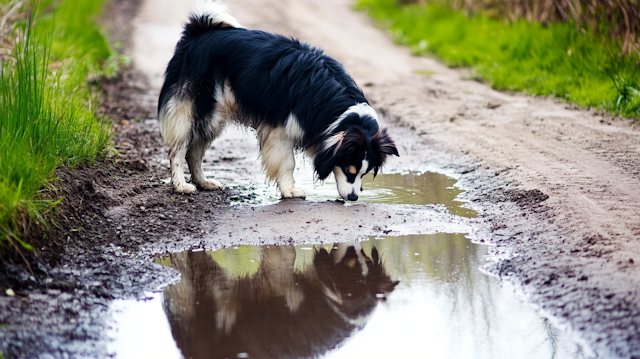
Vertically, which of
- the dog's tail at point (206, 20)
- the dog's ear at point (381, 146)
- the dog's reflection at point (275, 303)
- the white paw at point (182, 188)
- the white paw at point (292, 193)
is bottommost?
the white paw at point (182, 188)

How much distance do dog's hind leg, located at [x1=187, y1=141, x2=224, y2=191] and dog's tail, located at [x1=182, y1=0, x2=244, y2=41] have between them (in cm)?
96

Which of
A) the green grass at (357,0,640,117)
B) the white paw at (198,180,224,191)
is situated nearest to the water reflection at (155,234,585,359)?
the white paw at (198,180,224,191)

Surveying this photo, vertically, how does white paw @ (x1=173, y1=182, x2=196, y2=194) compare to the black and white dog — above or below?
below

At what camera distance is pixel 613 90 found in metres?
7.73

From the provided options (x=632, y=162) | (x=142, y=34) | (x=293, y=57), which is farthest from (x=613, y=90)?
(x=142, y=34)

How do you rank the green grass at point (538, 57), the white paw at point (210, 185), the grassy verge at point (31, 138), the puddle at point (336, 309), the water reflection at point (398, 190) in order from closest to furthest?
1. the puddle at point (336, 309)
2. the grassy verge at point (31, 138)
3. the water reflection at point (398, 190)
4. the white paw at point (210, 185)
5. the green grass at point (538, 57)

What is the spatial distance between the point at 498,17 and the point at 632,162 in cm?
803

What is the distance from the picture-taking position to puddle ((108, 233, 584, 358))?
10.6ft

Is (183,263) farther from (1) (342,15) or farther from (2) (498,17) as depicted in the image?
(1) (342,15)

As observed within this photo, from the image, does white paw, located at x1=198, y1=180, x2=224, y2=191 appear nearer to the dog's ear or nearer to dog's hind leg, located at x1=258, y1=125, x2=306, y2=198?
dog's hind leg, located at x1=258, y1=125, x2=306, y2=198

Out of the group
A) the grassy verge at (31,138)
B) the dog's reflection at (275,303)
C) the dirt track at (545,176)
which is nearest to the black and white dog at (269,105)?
the grassy verge at (31,138)

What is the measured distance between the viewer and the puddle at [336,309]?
3.24 m

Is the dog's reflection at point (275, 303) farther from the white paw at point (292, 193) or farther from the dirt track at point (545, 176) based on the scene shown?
the white paw at point (292, 193)

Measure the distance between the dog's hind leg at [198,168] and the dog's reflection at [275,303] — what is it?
163cm
